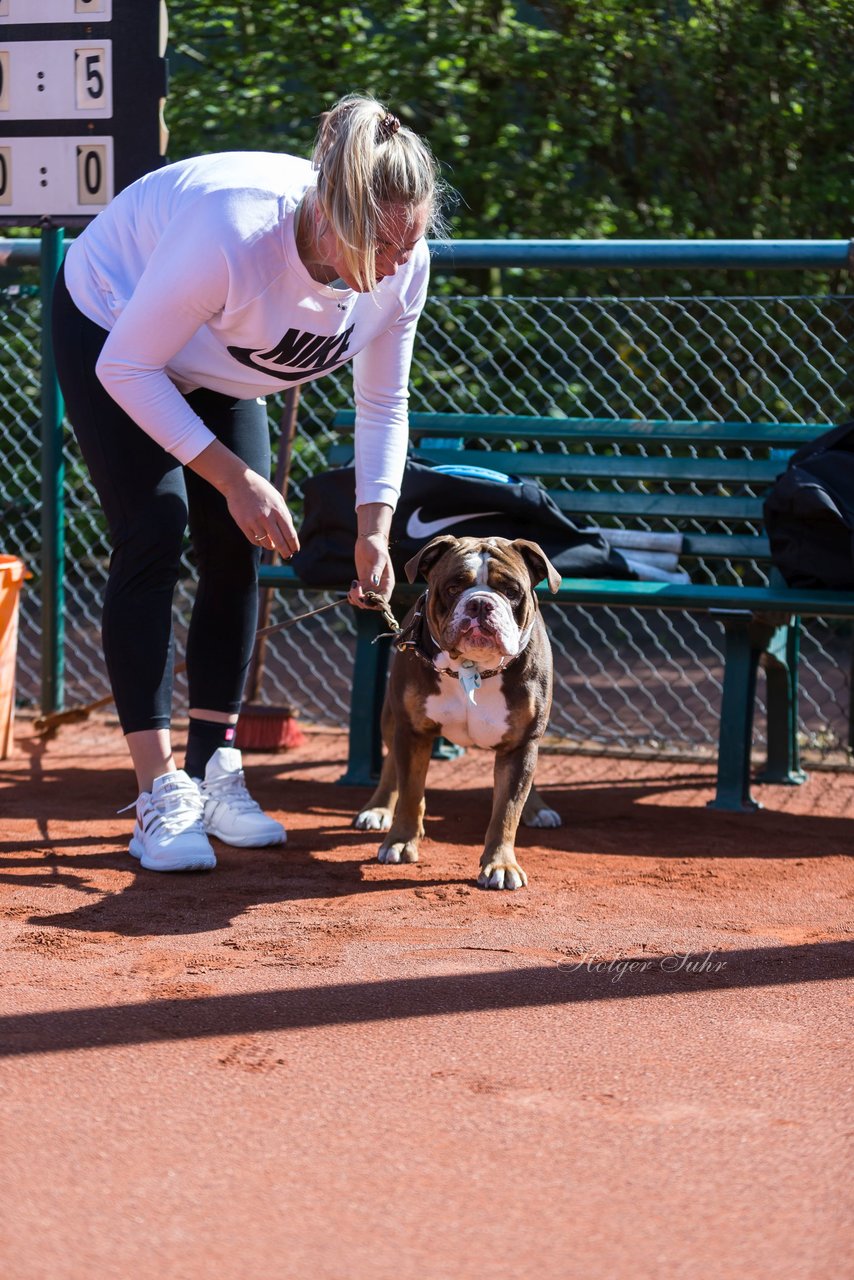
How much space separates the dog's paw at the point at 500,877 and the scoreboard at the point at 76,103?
2.91 metres

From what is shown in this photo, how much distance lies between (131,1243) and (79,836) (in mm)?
2352

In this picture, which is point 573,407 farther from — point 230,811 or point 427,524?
point 230,811

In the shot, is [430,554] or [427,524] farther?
[427,524]

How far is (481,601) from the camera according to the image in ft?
12.2

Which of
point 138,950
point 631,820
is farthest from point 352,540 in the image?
point 138,950

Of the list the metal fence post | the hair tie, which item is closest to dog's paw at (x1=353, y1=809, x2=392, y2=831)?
the metal fence post

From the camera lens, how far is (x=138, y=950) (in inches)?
126

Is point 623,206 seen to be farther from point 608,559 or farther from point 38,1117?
point 38,1117

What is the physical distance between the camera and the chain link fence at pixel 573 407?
276 inches

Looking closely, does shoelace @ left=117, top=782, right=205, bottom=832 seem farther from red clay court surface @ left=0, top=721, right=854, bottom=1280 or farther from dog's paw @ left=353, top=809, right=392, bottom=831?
dog's paw @ left=353, top=809, right=392, bottom=831

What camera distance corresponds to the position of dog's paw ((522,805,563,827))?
14.8ft

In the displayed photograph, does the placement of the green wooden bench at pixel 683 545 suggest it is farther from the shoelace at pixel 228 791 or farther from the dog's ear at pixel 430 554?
the shoelace at pixel 228 791

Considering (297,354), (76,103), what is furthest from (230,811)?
(76,103)
